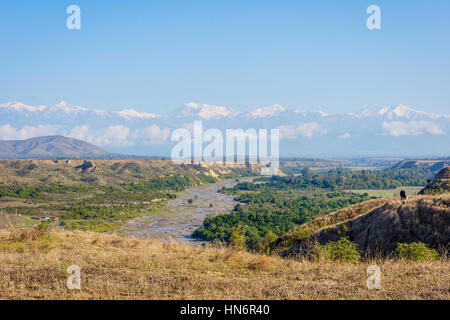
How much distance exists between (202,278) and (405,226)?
518 inches

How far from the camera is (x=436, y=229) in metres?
16.7

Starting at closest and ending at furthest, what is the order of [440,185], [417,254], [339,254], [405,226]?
[417,254], [339,254], [405,226], [440,185]

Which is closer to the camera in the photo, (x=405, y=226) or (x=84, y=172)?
(x=405, y=226)

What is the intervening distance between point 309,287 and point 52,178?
120 metres

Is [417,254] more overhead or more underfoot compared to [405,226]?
more overhead

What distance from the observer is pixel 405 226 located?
1798 cm

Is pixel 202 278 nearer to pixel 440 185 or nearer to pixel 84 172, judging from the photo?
pixel 440 185

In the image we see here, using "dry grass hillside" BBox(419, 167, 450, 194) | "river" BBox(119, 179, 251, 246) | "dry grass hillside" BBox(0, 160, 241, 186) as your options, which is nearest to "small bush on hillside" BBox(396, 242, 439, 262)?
"dry grass hillside" BBox(419, 167, 450, 194)

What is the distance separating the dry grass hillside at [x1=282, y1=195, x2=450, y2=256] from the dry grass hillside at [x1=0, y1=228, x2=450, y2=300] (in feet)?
21.3

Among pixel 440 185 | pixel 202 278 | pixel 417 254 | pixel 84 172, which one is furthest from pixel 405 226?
pixel 84 172

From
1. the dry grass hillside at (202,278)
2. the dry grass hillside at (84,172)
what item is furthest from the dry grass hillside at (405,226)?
the dry grass hillside at (84,172)

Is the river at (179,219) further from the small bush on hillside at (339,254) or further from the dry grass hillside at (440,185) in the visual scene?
the small bush on hillside at (339,254)

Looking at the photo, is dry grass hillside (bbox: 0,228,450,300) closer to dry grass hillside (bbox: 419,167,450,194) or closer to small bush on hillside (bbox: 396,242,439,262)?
small bush on hillside (bbox: 396,242,439,262)

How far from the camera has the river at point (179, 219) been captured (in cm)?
5859
